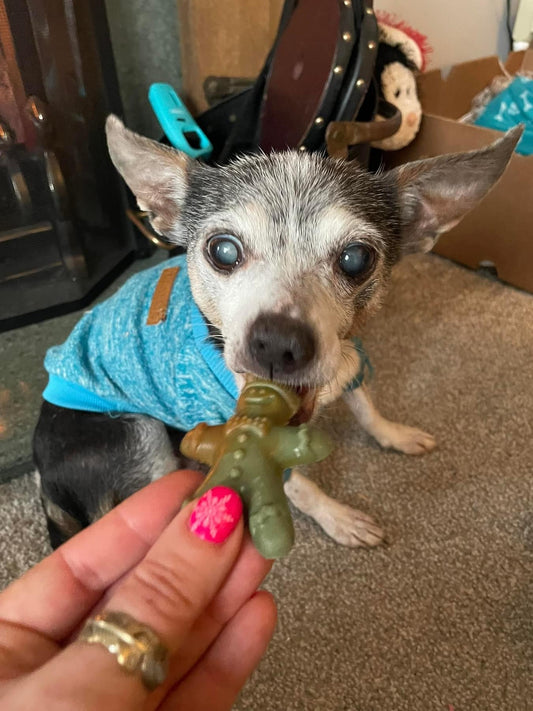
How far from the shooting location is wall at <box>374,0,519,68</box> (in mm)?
2602

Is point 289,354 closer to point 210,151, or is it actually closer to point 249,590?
point 249,590

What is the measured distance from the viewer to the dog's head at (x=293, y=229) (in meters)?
0.84

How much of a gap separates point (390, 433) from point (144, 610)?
113cm

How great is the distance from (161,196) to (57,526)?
0.81 meters

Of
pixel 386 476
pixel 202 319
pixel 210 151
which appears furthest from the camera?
pixel 210 151

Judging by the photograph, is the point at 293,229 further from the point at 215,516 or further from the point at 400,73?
the point at 400,73

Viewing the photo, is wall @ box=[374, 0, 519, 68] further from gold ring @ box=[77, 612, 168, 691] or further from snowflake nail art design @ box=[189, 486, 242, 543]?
gold ring @ box=[77, 612, 168, 691]

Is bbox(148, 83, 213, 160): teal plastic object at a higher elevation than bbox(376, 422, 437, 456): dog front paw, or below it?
higher

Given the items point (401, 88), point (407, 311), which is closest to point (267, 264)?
point (407, 311)

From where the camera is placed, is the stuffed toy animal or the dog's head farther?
the stuffed toy animal

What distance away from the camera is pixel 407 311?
2062 millimetres

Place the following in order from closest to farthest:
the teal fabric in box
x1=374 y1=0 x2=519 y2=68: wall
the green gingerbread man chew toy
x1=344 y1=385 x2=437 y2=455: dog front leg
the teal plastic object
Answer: the green gingerbread man chew toy
x1=344 y1=385 x2=437 y2=455: dog front leg
the teal plastic object
the teal fabric in box
x1=374 y1=0 x2=519 y2=68: wall

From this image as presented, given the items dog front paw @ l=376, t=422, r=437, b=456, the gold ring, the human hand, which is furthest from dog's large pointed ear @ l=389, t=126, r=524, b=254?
the gold ring

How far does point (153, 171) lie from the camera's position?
1.12 m
